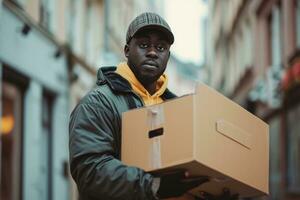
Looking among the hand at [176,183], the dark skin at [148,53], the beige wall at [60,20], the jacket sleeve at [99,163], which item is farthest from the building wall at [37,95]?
the hand at [176,183]

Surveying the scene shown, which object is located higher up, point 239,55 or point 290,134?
point 239,55

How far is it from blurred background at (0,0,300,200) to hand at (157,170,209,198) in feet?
27.5

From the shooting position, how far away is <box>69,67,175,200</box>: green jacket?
2.66 metres

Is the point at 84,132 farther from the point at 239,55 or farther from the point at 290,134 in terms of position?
the point at 239,55

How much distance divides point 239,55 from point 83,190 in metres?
24.0

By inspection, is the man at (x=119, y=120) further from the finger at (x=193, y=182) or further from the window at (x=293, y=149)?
the window at (x=293, y=149)

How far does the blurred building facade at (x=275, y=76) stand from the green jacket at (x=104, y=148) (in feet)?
36.4

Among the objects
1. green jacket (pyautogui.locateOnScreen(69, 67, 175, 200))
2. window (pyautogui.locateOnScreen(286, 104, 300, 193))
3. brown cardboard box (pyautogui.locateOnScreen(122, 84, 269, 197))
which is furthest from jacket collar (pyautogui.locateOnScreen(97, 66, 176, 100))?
window (pyautogui.locateOnScreen(286, 104, 300, 193))

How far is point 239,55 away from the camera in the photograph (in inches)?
1040

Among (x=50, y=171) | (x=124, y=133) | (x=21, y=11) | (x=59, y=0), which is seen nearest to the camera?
(x=124, y=133)

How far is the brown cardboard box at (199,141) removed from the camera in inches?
104

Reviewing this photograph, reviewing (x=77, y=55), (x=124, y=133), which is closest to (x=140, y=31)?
(x=124, y=133)

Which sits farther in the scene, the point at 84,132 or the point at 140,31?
the point at 140,31

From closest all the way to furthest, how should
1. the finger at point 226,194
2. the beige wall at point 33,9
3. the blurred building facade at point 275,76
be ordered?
1. the finger at point 226,194
2. the beige wall at point 33,9
3. the blurred building facade at point 275,76
